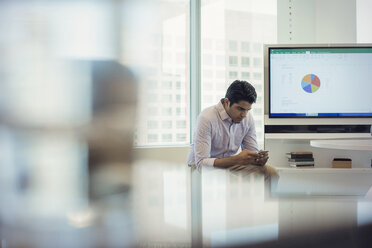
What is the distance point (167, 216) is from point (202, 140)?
161 cm

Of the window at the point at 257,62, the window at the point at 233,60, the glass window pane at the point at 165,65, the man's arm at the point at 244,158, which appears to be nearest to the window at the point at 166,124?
the glass window pane at the point at 165,65

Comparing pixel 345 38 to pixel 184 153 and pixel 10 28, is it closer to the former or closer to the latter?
pixel 184 153

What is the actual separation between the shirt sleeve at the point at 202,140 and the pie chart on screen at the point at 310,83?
→ 0.75 m

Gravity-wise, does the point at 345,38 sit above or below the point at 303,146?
above

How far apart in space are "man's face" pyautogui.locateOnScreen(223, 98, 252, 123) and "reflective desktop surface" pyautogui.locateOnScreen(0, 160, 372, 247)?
1434 millimetres

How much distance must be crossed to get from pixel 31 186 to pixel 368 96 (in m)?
2.28

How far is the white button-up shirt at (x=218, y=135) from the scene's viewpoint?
192cm

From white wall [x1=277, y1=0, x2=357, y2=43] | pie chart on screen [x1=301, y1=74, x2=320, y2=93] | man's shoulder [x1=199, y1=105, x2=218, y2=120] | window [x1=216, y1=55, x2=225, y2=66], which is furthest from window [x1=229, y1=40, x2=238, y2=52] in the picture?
man's shoulder [x1=199, y1=105, x2=218, y2=120]

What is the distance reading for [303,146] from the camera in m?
2.29

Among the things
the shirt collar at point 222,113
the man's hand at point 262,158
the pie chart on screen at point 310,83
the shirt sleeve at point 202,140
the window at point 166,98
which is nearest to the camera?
the man's hand at point 262,158

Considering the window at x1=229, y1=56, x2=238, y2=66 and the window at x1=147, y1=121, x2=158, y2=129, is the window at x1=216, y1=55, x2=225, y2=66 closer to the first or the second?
the window at x1=229, y1=56, x2=238, y2=66

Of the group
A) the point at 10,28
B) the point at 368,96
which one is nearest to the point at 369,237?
the point at 368,96

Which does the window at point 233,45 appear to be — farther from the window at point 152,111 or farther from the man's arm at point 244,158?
the man's arm at point 244,158

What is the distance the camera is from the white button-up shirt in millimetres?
1919
